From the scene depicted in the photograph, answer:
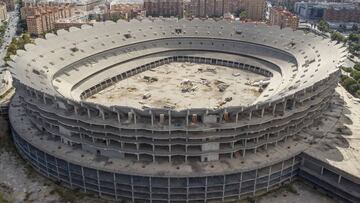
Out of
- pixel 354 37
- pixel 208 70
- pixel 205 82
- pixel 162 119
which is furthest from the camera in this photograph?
pixel 354 37

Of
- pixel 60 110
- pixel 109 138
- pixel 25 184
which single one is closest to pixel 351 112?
pixel 109 138

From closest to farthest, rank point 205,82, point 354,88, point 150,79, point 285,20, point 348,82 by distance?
1. point 354,88
2. point 348,82
3. point 205,82
4. point 150,79
5. point 285,20

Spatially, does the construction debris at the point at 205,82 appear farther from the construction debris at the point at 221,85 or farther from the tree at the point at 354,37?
the tree at the point at 354,37

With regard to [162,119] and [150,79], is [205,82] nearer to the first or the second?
[150,79]

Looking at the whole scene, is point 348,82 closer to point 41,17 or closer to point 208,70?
point 208,70

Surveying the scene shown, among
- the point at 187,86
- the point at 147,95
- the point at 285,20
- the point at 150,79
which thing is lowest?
the point at 147,95

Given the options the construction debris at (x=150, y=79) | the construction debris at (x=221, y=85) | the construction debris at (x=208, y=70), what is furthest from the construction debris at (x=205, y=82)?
the construction debris at (x=150, y=79)

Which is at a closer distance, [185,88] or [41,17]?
[185,88]

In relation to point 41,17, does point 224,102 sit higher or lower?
lower

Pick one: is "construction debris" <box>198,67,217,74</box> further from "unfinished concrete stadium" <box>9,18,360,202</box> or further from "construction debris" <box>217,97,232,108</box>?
"unfinished concrete stadium" <box>9,18,360,202</box>

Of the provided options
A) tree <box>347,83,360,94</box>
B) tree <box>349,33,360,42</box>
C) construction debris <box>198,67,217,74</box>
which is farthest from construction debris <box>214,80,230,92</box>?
tree <box>349,33,360,42</box>

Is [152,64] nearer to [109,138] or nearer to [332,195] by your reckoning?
[109,138]

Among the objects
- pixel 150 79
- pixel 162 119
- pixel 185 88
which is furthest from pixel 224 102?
pixel 162 119
